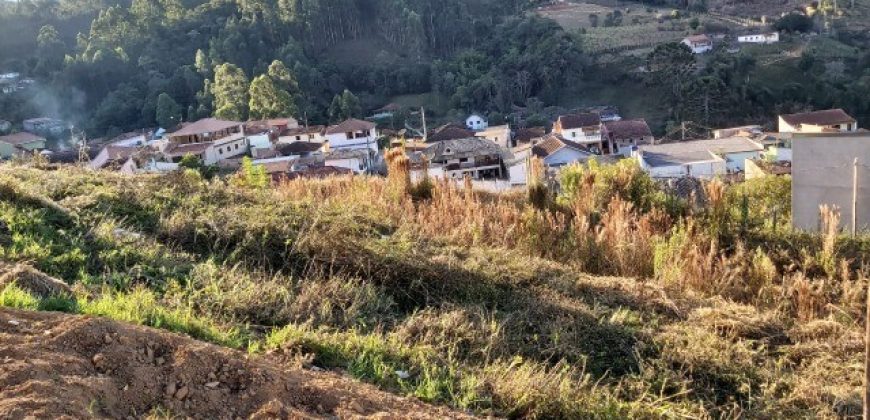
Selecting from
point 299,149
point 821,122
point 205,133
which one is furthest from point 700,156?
point 205,133

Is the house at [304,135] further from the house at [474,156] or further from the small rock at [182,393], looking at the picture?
the small rock at [182,393]

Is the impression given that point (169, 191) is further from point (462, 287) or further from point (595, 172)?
point (595, 172)

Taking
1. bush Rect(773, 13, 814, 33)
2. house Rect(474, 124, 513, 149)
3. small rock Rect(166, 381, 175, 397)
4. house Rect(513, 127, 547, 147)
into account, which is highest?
bush Rect(773, 13, 814, 33)

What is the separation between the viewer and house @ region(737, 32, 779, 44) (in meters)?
36.6

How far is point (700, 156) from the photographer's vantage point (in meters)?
18.6

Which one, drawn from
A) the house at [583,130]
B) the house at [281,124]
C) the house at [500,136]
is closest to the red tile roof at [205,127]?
the house at [281,124]

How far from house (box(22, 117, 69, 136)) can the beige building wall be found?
33.4 m

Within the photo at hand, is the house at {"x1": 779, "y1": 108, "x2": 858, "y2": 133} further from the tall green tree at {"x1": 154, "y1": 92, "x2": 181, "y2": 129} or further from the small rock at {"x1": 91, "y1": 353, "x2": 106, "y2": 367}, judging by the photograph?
the tall green tree at {"x1": 154, "y1": 92, "x2": 181, "y2": 129}

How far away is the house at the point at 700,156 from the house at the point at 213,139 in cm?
1475

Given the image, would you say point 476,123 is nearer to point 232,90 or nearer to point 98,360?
point 232,90

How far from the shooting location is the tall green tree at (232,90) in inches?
1137

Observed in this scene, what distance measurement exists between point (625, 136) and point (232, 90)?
17.4 metres

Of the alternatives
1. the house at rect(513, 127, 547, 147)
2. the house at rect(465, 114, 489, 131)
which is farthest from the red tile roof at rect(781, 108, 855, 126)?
the house at rect(465, 114, 489, 131)

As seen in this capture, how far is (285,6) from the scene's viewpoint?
38156mm
